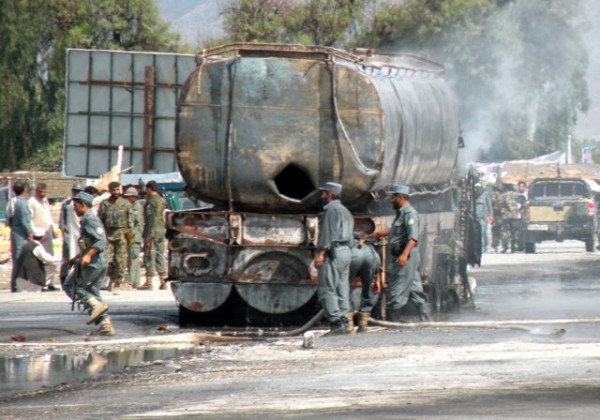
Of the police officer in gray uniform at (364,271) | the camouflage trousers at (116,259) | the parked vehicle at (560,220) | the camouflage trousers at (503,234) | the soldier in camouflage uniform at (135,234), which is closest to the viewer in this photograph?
the police officer in gray uniform at (364,271)

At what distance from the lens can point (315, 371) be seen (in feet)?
48.4

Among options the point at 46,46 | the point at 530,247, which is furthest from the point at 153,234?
the point at 46,46

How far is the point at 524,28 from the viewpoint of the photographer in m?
65.4

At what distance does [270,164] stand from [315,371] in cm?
528

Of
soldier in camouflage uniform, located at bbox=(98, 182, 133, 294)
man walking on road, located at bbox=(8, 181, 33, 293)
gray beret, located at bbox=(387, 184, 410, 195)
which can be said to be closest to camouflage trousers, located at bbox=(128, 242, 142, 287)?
soldier in camouflage uniform, located at bbox=(98, 182, 133, 294)

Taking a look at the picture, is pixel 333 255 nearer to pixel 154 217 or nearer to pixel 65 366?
pixel 65 366

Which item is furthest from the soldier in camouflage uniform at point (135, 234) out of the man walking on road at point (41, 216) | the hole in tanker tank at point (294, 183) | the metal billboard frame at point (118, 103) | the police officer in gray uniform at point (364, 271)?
the police officer in gray uniform at point (364, 271)

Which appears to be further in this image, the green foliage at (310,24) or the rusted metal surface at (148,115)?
the green foliage at (310,24)

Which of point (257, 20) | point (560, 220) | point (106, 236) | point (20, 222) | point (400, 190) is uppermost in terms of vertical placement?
point (257, 20)

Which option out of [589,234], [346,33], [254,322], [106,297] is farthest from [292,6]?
[254,322]

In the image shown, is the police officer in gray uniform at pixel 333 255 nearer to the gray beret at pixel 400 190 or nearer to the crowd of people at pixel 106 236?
the gray beret at pixel 400 190

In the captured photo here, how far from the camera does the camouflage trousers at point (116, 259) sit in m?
27.1

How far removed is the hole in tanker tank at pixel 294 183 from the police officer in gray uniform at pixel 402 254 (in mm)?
1005

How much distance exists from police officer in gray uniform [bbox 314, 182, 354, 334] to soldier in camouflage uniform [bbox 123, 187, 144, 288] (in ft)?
30.1
